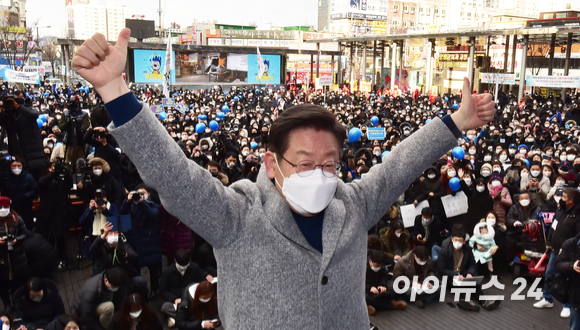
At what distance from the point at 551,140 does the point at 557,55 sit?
92.2 ft

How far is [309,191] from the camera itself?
152 centimetres

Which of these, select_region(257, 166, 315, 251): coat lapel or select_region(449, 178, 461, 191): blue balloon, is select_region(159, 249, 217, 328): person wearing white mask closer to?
select_region(449, 178, 461, 191): blue balloon

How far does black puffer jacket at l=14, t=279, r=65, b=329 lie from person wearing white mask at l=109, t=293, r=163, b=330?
0.70m

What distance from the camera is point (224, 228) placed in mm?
1468

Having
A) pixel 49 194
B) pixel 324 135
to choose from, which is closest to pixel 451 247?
pixel 49 194

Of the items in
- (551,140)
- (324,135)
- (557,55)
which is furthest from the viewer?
(557,55)

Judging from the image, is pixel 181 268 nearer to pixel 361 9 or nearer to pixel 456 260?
pixel 456 260

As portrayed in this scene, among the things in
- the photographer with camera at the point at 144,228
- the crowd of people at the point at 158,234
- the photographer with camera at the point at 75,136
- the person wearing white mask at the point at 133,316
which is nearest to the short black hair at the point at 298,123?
the crowd of people at the point at 158,234

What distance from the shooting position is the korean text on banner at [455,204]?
8539 millimetres

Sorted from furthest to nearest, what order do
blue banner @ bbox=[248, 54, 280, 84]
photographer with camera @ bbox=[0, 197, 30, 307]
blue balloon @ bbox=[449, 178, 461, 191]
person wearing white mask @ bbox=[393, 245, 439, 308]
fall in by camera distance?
blue banner @ bbox=[248, 54, 280, 84] < blue balloon @ bbox=[449, 178, 461, 191] < person wearing white mask @ bbox=[393, 245, 439, 308] < photographer with camera @ bbox=[0, 197, 30, 307]

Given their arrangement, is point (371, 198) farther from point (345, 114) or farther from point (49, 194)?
point (345, 114)

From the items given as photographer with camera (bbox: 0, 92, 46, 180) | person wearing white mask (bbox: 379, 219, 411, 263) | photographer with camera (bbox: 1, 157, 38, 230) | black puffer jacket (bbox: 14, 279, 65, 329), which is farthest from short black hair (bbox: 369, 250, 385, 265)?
photographer with camera (bbox: 0, 92, 46, 180)

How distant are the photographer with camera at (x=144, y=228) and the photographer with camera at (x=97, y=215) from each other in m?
0.22

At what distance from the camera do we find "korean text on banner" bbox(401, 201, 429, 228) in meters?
8.43
